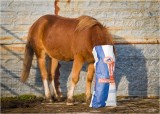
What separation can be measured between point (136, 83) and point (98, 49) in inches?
106

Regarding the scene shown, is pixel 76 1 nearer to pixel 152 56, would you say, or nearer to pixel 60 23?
pixel 60 23

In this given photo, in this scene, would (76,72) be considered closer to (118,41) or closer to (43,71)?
(43,71)

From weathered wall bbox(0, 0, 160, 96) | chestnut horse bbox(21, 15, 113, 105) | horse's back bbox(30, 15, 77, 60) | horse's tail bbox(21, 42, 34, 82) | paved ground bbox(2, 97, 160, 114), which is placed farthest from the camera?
weathered wall bbox(0, 0, 160, 96)

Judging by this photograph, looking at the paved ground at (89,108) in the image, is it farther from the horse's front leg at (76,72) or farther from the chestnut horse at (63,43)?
the chestnut horse at (63,43)

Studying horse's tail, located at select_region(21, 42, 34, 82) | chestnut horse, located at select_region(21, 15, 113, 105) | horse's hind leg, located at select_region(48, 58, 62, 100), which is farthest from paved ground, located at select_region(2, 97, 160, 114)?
horse's tail, located at select_region(21, 42, 34, 82)

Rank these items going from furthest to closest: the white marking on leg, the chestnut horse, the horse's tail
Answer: the horse's tail → the white marking on leg → the chestnut horse

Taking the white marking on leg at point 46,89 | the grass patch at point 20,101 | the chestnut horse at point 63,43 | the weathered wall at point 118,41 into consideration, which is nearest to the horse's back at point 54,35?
the chestnut horse at point 63,43

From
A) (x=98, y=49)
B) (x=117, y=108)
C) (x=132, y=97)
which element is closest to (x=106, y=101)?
(x=117, y=108)

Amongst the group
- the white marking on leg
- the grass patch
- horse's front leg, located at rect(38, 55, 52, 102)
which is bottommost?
the grass patch

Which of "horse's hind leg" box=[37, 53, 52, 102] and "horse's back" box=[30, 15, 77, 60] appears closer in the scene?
"horse's back" box=[30, 15, 77, 60]

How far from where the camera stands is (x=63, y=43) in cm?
962

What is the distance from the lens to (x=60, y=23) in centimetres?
984

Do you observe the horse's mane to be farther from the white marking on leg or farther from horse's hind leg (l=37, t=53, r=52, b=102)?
the white marking on leg

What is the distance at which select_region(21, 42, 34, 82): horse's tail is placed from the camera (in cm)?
1020
